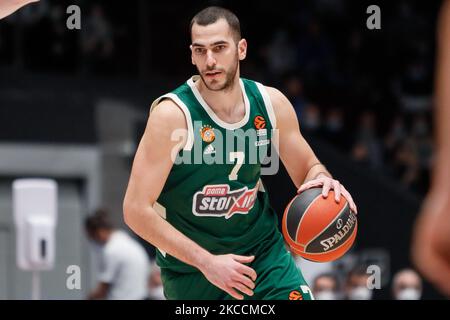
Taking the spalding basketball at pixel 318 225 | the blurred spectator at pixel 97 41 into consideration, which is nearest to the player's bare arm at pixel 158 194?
the spalding basketball at pixel 318 225

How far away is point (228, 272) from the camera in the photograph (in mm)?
4168

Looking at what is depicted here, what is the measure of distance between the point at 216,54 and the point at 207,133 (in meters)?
0.34

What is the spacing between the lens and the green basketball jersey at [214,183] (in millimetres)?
4570

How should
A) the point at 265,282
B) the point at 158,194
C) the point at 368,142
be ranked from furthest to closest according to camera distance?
the point at 368,142
the point at 265,282
the point at 158,194

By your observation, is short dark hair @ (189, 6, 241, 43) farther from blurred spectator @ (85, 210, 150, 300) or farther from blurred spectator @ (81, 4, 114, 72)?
blurred spectator @ (81, 4, 114, 72)

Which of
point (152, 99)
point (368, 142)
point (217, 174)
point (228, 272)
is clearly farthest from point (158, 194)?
point (368, 142)

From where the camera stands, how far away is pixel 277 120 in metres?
4.71

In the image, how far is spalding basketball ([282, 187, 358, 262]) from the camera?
14.5 ft

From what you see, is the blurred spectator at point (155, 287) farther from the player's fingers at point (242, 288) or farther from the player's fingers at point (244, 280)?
the player's fingers at point (244, 280)

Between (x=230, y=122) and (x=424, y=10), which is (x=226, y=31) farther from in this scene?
(x=424, y=10)

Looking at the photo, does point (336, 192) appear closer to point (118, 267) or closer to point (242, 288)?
point (242, 288)

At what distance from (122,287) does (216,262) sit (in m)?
4.41

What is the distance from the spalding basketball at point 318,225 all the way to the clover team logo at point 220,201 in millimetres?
212

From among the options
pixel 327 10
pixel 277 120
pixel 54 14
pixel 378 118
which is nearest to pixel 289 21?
pixel 327 10
